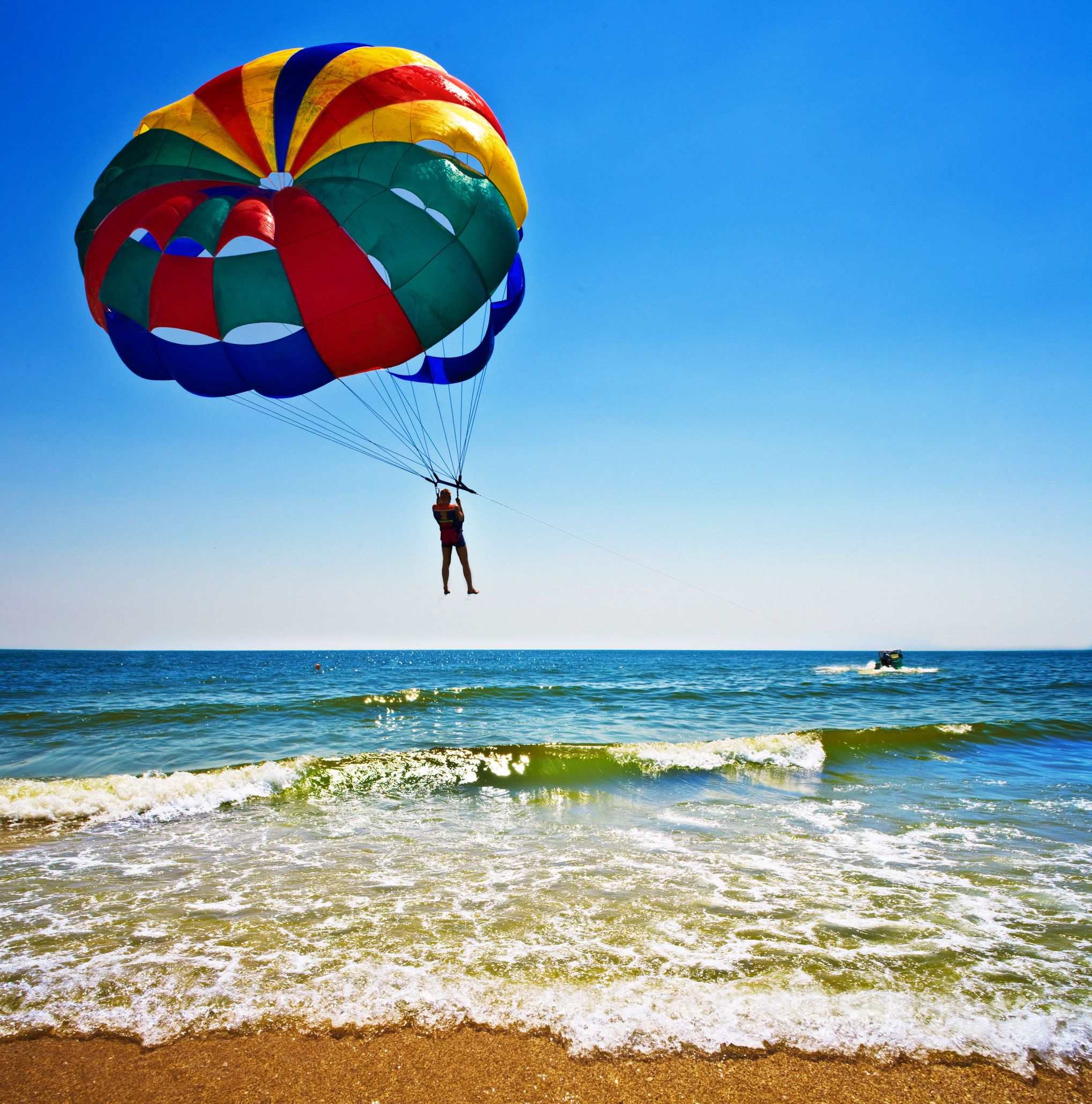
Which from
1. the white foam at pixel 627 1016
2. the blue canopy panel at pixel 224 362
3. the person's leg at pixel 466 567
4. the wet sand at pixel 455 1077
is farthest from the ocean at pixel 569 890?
the blue canopy panel at pixel 224 362

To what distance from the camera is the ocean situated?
12.2 ft

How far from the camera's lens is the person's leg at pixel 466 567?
9.63m

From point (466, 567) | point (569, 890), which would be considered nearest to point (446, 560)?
point (466, 567)

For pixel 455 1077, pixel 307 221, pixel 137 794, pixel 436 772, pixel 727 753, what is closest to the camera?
pixel 455 1077

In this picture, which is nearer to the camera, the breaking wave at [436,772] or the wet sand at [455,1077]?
the wet sand at [455,1077]

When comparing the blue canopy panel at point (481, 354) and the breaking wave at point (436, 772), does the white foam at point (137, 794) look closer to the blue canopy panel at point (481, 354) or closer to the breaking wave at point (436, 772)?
the breaking wave at point (436, 772)

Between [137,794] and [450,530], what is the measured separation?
571cm

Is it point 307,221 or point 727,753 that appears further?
point 727,753

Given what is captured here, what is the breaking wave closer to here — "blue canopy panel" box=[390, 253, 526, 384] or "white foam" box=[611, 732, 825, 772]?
"white foam" box=[611, 732, 825, 772]

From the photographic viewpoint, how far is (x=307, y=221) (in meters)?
7.77

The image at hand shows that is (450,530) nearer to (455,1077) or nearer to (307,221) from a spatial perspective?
(307,221)

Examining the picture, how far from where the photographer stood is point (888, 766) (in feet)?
39.1

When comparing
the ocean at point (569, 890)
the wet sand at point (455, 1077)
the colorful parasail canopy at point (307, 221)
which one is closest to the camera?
the wet sand at point (455, 1077)

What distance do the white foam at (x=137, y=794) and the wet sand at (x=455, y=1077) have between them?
5.90 meters
